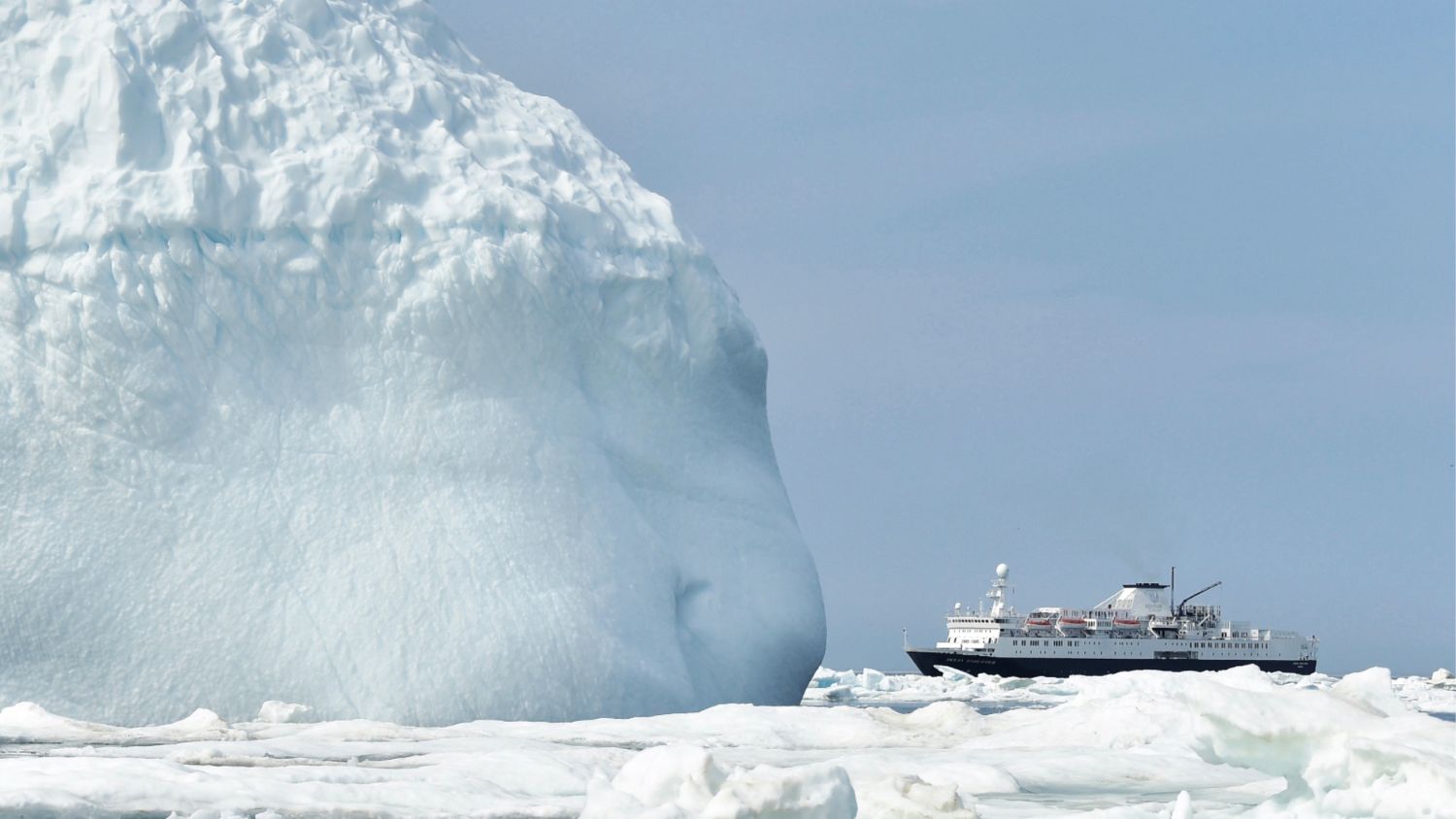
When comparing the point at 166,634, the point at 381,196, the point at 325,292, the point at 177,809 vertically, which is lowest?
the point at 177,809

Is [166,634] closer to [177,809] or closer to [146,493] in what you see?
[146,493]

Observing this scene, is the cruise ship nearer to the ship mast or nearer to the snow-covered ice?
the ship mast

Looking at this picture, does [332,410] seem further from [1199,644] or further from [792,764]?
[1199,644]

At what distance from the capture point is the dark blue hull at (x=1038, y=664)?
5541 centimetres

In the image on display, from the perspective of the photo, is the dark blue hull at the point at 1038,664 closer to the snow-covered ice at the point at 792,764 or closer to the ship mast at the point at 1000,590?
the ship mast at the point at 1000,590

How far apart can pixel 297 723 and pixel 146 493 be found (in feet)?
9.14

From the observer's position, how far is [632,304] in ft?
63.6

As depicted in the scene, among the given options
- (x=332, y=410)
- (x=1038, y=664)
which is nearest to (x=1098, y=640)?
(x=1038, y=664)

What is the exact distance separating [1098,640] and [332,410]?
44.5 metres

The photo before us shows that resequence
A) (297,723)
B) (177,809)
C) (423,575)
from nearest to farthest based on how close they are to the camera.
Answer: (177,809), (297,723), (423,575)

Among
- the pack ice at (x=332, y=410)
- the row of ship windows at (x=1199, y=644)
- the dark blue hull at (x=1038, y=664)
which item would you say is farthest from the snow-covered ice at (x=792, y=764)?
the row of ship windows at (x=1199, y=644)

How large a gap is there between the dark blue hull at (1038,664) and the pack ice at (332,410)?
37.1 metres

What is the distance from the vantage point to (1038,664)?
5606 cm

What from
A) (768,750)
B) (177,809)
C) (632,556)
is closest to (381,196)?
(632,556)
